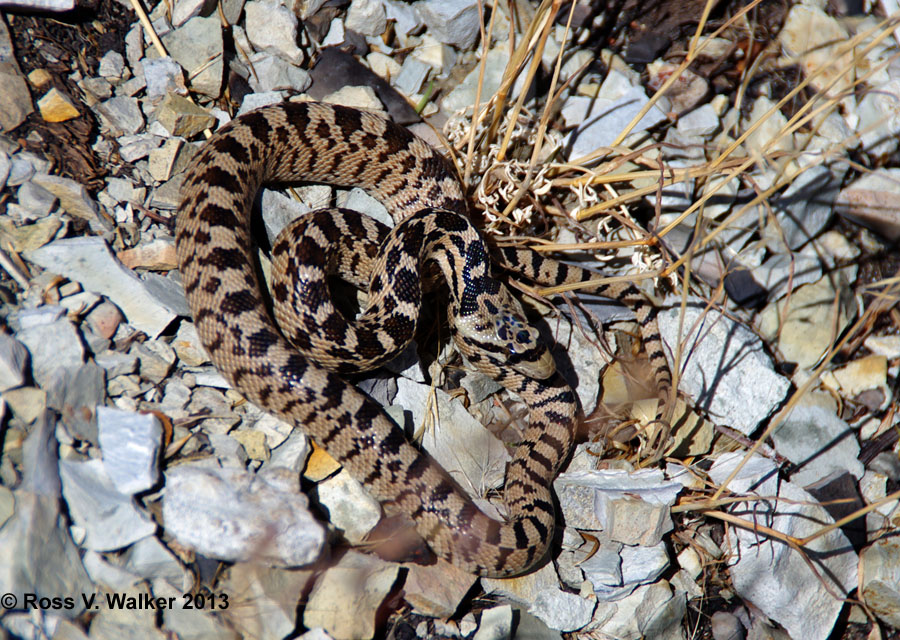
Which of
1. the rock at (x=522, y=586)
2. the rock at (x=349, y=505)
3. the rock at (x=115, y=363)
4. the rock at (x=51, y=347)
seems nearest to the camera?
the rock at (x=51, y=347)

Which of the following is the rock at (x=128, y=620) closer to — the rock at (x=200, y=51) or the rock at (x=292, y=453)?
the rock at (x=292, y=453)

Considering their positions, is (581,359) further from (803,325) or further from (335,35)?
(335,35)

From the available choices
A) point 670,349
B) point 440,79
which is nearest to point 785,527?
point 670,349

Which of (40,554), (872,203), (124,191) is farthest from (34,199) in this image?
(872,203)

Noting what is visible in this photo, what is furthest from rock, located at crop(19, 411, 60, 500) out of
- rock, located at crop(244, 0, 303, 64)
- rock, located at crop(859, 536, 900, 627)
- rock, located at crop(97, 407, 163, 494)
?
rock, located at crop(859, 536, 900, 627)

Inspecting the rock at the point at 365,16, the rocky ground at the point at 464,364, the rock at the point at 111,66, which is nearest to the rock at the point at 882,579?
the rocky ground at the point at 464,364

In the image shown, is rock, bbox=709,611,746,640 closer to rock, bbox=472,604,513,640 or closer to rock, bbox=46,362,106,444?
rock, bbox=472,604,513,640
